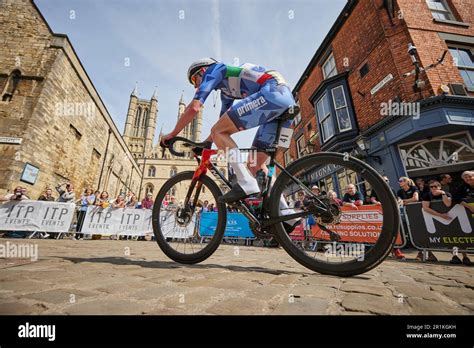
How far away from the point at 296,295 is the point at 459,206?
5.15 m

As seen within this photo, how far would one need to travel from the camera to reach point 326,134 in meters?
12.4

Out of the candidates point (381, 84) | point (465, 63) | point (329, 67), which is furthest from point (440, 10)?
point (381, 84)

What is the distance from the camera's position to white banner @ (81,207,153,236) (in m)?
8.79

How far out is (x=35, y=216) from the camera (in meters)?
7.82

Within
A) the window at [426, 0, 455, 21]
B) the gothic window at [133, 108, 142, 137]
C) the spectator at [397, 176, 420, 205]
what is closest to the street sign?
the window at [426, 0, 455, 21]

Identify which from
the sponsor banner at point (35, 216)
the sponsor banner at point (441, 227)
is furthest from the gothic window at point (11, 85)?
the sponsor banner at point (441, 227)

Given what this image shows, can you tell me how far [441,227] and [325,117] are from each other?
29.1ft

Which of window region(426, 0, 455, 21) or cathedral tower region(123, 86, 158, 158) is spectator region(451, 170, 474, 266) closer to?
window region(426, 0, 455, 21)

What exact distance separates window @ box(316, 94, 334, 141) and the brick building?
5 cm

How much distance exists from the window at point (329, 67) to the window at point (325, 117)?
1.87m

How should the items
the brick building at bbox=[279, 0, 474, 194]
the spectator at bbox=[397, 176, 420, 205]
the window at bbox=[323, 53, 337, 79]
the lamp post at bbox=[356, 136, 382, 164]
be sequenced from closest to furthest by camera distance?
the spectator at bbox=[397, 176, 420, 205]
the brick building at bbox=[279, 0, 474, 194]
the lamp post at bbox=[356, 136, 382, 164]
the window at bbox=[323, 53, 337, 79]

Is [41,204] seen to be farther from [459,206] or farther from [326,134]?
[326,134]

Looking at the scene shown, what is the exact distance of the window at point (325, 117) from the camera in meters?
11.8
